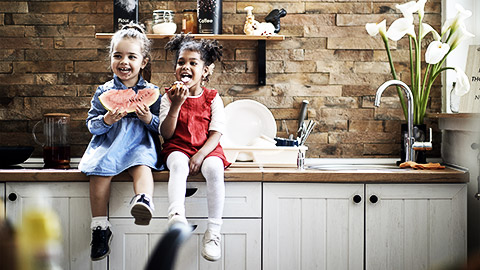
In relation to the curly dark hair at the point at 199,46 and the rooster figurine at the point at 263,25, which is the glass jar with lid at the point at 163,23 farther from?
the rooster figurine at the point at 263,25

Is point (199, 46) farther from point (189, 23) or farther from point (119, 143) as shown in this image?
point (119, 143)

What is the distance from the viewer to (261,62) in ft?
9.69

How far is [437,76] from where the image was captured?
3.02 meters

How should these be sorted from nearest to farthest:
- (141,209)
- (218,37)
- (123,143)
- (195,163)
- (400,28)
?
(141,209)
(195,163)
(123,143)
(400,28)
(218,37)

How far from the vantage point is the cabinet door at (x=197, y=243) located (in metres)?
2.43

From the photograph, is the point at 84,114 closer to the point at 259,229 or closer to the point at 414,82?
the point at 259,229

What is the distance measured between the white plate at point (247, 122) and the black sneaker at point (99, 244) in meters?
0.90

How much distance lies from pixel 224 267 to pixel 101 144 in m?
0.83

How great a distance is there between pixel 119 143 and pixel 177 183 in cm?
40

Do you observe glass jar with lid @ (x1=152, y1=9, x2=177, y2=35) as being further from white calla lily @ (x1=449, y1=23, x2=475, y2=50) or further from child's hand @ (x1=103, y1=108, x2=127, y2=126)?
white calla lily @ (x1=449, y1=23, x2=475, y2=50)

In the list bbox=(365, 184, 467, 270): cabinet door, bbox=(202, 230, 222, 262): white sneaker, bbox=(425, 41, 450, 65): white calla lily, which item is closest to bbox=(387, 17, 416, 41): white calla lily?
bbox=(425, 41, 450, 65): white calla lily

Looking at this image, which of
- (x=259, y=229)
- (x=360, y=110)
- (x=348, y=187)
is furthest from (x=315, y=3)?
(x=259, y=229)

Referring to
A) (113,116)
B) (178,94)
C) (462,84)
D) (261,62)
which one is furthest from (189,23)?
(462,84)

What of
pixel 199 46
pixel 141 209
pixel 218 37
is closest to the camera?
pixel 141 209
